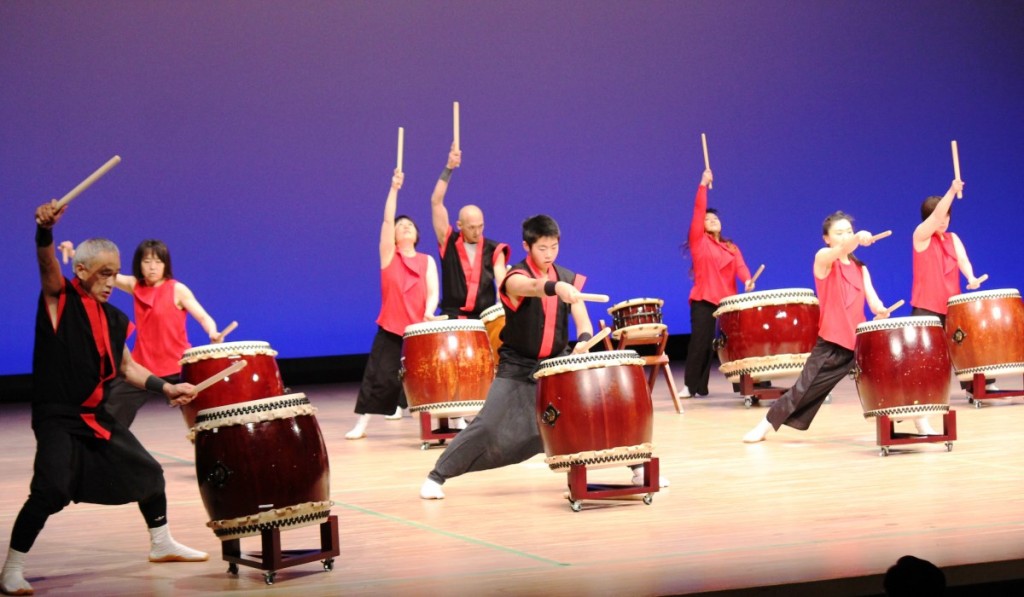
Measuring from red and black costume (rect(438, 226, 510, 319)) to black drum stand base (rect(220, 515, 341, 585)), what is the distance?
10.1 feet

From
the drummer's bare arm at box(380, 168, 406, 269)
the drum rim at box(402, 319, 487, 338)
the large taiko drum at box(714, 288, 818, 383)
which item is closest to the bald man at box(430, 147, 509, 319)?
the drummer's bare arm at box(380, 168, 406, 269)

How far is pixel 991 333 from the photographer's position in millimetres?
6250

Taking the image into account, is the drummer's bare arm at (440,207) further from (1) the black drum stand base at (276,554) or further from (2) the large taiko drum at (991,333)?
(1) the black drum stand base at (276,554)

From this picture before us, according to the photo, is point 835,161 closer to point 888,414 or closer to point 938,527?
point 888,414

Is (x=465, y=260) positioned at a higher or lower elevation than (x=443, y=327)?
higher

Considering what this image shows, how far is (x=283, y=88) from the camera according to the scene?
28.1 ft

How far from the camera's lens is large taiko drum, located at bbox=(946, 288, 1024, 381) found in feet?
20.5

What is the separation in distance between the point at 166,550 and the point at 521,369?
131cm

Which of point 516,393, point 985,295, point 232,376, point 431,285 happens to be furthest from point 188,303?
point 985,295

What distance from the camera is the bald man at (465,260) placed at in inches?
247

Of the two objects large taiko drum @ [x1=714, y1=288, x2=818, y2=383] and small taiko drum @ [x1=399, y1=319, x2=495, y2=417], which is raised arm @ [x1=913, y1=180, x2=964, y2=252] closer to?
large taiko drum @ [x1=714, y1=288, x2=818, y2=383]

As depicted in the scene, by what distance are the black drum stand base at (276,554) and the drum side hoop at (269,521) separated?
20 millimetres

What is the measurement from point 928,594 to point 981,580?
1.23 metres

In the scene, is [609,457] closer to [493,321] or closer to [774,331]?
[493,321]
